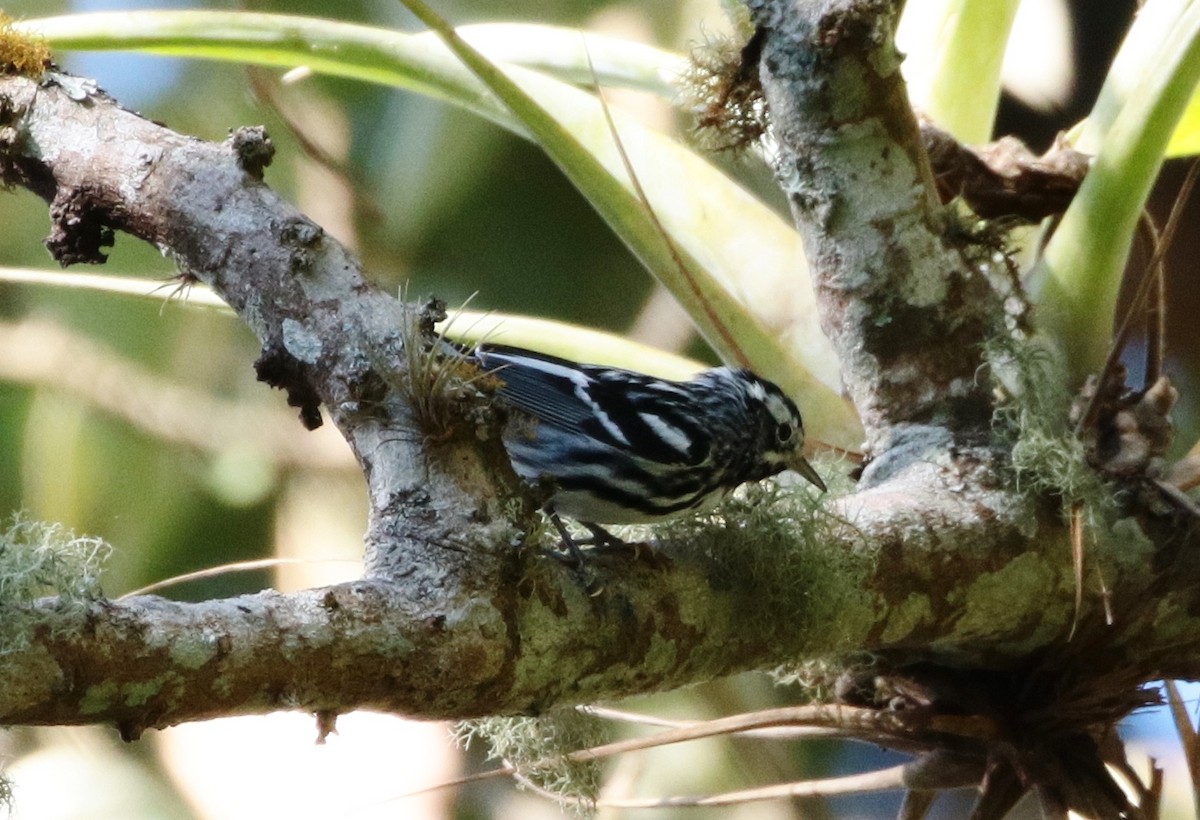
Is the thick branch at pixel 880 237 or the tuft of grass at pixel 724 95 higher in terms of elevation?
the tuft of grass at pixel 724 95

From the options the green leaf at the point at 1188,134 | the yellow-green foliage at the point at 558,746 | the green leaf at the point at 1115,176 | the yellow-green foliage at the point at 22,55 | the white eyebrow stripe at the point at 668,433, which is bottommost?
the yellow-green foliage at the point at 558,746

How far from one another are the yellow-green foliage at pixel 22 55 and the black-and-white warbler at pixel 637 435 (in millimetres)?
468

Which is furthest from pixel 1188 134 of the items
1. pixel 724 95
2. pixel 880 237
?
pixel 724 95

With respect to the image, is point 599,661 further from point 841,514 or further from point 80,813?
point 80,813

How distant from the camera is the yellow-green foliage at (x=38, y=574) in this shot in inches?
22.9

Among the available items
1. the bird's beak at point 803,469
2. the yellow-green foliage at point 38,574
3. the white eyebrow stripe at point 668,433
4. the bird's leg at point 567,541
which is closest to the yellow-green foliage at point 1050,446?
the bird's beak at point 803,469

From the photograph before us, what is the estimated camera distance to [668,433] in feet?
3.53

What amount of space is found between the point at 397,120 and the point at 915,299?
4.32ft

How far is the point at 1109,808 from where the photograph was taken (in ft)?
3.53

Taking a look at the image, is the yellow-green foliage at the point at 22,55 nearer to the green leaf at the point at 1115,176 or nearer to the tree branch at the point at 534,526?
the tree branch at the point at 534,526

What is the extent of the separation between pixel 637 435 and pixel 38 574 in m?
0.54

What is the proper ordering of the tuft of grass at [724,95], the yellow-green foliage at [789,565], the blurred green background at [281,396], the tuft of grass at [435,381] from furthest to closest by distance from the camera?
the blurred green background at [281,396] → the tuft of grass at [724,95] → the yellow-green foliage at [789,565] → the tuft of grass at [435,381]

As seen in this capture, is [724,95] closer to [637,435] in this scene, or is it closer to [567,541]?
[637,435]

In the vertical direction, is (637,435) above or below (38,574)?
above
